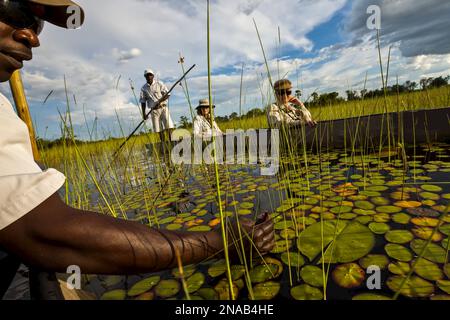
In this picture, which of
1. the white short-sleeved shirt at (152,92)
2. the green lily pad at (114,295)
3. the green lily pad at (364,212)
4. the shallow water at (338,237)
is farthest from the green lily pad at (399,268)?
the white short-sleeved shirt at (152,92)

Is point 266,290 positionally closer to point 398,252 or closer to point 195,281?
point 195,281

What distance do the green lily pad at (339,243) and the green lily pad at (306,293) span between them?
5.7 inches

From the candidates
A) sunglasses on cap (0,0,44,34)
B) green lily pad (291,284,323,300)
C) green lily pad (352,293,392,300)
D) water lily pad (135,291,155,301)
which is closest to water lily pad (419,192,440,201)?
green lily pad (352,293,392,300)

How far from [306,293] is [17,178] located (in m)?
0.86

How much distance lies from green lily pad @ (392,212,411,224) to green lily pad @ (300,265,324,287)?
21.2 inches

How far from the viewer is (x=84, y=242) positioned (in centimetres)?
49

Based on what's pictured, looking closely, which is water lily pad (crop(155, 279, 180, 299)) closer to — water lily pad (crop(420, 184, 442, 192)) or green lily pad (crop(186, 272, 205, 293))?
green lily pad (crop(186, 272, 205, 293))

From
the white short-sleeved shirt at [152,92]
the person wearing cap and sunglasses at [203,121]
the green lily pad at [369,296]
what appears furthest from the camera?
the white short-sleeved shirt at [152,92]

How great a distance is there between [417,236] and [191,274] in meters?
0.96

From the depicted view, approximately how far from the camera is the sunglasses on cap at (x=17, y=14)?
61 centimetres

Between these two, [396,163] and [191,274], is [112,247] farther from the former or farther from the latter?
[396,163]

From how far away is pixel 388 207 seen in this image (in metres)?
1.23

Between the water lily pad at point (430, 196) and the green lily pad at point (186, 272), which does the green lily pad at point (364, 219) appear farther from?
the green lily pad at point (186, 272)

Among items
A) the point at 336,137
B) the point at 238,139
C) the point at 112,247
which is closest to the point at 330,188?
the point at 112,247
